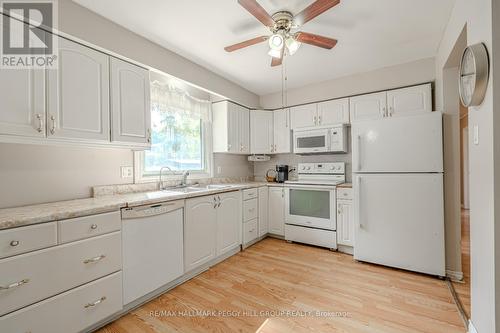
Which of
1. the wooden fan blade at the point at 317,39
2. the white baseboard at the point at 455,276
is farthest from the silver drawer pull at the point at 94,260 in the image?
the white baseboard at the point at 455,276

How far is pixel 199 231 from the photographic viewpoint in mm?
2342

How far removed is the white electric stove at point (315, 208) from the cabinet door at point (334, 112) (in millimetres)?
660

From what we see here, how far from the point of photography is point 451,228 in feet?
7.30

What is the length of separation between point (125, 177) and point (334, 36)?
259 cm

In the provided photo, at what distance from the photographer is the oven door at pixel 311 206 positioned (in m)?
2.95

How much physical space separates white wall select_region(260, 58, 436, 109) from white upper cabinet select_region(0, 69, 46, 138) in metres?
3.14

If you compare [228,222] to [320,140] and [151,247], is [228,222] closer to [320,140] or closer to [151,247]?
[151,247]

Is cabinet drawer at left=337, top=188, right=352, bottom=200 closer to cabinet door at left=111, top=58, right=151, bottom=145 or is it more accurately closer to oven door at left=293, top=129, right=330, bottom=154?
oven door at left=293, top=129, right=330, bottom=154

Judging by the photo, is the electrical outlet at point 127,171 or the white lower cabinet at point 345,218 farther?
the white lower cabinet at point 345,218

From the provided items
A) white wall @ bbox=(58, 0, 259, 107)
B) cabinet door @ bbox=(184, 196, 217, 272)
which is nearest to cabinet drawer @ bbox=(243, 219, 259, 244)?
cabinet door @ bbox=(184, 196, 217, 272)

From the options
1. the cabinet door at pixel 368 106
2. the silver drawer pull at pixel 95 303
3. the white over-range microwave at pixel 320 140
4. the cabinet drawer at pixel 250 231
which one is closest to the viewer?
the silver drawer pull at pixel 95 303

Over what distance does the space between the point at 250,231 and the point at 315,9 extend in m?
2.66

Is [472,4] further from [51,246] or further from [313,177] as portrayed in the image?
[51,246]

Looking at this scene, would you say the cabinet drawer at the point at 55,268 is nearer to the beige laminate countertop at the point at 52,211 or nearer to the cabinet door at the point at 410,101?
the beige laminate countertop at the point at 52,211
